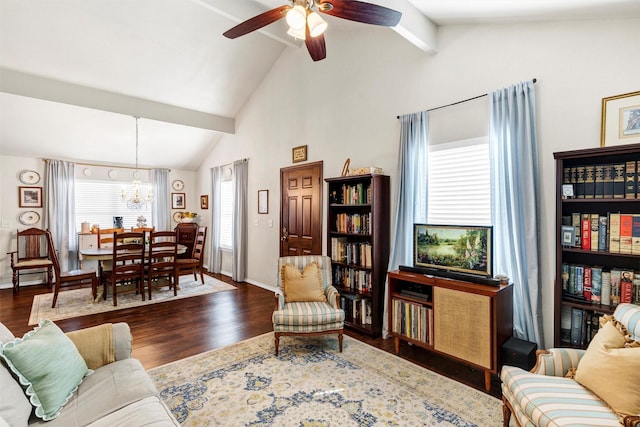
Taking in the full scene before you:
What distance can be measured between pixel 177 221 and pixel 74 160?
7.56 ft

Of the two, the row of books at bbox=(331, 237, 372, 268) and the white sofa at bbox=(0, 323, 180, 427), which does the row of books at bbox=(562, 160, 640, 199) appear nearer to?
the row of books at bbox=(331, 237, 372, 268)

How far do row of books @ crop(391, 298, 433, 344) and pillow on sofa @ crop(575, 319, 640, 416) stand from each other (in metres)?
1.20

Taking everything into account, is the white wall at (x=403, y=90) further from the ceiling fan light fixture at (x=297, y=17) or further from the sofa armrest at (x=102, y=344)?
the sofa armrest at (x=102, y=344)

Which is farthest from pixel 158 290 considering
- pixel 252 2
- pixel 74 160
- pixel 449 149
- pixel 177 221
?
pixel 449 149

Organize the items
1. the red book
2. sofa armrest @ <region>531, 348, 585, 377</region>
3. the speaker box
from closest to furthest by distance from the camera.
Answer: sofa armrest @ <region>531, 348, 585, 377</region> < the red book < the speaker box

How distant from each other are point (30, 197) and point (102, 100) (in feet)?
8.26

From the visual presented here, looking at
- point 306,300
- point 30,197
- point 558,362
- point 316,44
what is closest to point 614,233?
point 558,362

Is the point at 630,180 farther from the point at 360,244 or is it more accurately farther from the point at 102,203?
the point at 102,203

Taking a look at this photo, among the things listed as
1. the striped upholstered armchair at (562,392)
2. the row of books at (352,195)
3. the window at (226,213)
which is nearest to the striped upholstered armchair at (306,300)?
the row of books at (352,195)

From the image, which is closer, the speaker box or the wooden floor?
the speaker box

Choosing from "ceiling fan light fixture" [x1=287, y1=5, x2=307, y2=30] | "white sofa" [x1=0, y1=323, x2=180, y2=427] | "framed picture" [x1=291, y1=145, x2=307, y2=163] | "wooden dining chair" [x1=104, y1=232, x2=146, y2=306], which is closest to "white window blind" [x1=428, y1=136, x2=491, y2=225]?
"ceiling fan light fixture" [x1=287, y1=5, x2=307, y2=30]

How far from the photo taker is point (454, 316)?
2.59m

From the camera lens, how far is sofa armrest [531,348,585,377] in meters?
1.80

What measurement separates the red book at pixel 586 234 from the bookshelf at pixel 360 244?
1.72 m
